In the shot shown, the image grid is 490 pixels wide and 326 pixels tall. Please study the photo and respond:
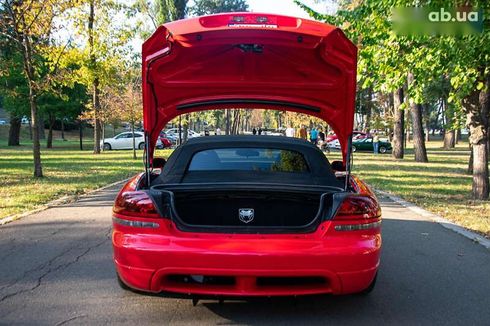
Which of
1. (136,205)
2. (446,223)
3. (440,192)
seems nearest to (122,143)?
(440,192)

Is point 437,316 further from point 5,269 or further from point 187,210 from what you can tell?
point 5,269

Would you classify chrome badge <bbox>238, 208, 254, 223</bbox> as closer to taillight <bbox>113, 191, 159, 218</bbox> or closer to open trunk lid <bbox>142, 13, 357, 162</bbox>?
taillight <bbox>113, 191, 159, 218</bbox>

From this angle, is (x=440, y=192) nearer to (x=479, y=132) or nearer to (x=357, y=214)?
(x=479, y=132)

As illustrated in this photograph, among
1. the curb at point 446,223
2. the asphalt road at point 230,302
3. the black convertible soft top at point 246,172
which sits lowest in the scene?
the asphalt road at point 230,302

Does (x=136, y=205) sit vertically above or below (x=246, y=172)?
below

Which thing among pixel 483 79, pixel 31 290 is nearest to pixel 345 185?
pixel 31 290

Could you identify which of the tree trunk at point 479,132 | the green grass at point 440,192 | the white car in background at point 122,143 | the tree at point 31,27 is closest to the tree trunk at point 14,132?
the white car in background at point 122,143

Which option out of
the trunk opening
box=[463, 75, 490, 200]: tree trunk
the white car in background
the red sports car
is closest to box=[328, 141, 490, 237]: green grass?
box=[463, 75, 490, 200]: tree trunk

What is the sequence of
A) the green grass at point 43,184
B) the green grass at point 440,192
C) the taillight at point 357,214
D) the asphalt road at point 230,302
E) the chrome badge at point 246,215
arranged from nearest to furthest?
1. the taillight at point 357,214
2. the chrome badge at point 246,215
3. the asphalt road at point 230,302
4. the green grass at point 440,192
5. the green grass at point 43,184

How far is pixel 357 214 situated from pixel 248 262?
2.97 feet

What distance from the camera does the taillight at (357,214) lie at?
3.48 m

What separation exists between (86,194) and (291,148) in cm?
760

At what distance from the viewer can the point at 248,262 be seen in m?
3.26

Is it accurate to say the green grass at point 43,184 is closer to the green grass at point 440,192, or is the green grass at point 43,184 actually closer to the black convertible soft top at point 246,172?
the black convertible soft top at point 246,172
